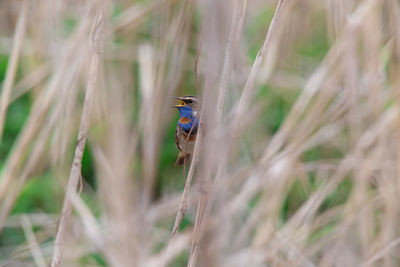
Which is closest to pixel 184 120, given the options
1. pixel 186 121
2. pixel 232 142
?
pixel 186 121

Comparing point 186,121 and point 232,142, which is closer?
point 232,142

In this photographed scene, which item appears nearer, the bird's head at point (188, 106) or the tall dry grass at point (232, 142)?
the tall dry grass at point (232, 142)

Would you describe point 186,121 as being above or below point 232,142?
below

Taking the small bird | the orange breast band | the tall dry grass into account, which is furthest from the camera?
the orange breast band

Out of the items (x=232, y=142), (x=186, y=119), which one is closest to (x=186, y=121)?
(x=186, y=119)

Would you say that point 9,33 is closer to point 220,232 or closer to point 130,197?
point 130,197

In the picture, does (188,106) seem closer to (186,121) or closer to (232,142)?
(186,121)

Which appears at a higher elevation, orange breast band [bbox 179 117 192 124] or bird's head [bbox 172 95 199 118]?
bird's head [bbox 172 95 199 118]

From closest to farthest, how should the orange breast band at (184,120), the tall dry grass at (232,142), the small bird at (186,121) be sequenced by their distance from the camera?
the tall dry grass at (232,142) → the small bird at (186,121) → the orange breast band at (184,120)

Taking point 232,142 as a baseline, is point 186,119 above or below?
below

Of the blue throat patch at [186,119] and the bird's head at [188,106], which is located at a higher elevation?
the bird's head at [188,106]

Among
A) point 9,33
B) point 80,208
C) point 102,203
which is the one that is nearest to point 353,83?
point 80,208
